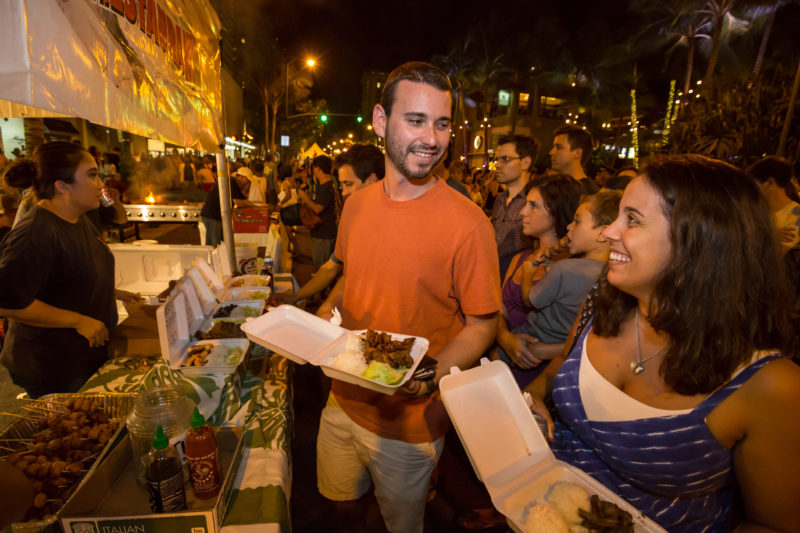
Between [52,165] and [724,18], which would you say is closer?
[52,165]

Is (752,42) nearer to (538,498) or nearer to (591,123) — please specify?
(591,123)

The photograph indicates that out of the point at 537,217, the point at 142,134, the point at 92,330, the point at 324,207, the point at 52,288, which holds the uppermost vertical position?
the point at 142,134

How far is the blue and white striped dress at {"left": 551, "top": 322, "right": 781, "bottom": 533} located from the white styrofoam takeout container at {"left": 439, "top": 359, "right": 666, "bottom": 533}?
0.66 ft

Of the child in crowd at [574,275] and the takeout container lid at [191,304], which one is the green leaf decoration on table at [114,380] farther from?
the child in crowd at [574,275]

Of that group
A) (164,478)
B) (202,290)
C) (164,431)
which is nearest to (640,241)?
(164,478)

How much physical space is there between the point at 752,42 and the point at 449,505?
4264 centimetres

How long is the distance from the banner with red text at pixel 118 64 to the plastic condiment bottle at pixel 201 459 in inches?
50.7

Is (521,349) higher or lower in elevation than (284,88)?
lower

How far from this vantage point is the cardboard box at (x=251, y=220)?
740cm

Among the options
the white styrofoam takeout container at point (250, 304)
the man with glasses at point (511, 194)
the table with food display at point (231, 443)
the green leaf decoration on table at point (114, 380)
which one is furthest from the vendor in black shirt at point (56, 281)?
the man with glasses at point (511, 194)

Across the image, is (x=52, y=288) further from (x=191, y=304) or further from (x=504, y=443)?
(x=504, y=443)

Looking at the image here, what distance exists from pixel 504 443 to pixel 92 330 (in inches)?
112

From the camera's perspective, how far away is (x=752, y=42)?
100 feet

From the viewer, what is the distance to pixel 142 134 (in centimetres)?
242
